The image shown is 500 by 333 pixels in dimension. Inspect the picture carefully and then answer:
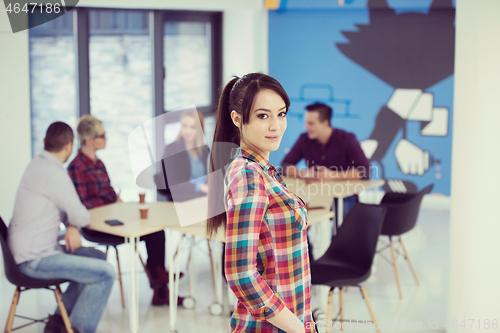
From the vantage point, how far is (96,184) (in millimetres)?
3912

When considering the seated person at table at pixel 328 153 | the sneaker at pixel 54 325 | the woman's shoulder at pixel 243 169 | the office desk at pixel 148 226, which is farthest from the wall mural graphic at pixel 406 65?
the woman's shoulder at pixel 243 169

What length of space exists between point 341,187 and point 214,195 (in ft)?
9.17

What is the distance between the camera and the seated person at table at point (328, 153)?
14.5 feet

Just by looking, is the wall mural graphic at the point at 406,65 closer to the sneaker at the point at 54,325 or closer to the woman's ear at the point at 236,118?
the sneaker at the point at 54,325

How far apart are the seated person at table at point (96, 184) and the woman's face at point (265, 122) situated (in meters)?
2.61

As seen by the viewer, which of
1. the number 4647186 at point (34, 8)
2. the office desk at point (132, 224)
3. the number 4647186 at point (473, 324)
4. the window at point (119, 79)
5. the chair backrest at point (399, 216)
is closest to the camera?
the number 4647186 at point (473, 324)

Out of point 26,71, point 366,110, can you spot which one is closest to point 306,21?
point 366,110

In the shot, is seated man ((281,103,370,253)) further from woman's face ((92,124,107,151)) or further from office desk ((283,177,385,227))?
woman's face ((92,124,107,151))

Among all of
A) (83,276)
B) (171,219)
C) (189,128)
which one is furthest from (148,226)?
(189,128)

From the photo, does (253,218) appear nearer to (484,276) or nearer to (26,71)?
(484,276)

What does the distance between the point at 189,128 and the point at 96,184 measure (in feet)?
3.22

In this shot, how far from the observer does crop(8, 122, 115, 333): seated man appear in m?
A: 2.94

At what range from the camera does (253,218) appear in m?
1.24

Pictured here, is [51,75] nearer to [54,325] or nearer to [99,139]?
[99,139]
